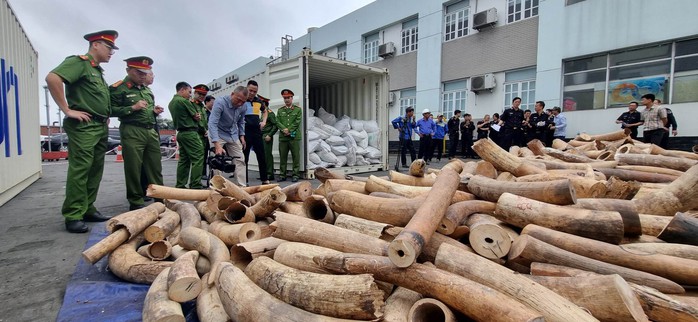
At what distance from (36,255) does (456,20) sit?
15233mm

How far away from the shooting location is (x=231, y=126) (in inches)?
217

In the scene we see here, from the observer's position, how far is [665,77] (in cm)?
975

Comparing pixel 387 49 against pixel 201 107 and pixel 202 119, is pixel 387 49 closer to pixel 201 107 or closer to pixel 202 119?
pixel 201 107

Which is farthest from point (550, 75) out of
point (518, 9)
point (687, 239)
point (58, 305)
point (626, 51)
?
point (58, 305)

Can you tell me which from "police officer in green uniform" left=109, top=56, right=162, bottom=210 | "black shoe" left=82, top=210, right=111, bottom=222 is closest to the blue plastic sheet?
"black shoe" left=82, top=210, right=111, bottom=222

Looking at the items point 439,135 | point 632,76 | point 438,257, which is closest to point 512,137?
point 439,135

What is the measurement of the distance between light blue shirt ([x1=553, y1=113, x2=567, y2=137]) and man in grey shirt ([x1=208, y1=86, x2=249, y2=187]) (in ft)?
30.6

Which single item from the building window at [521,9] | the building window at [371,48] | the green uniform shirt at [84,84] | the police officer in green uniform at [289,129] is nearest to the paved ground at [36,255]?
the green uniform shirt at [84,84]

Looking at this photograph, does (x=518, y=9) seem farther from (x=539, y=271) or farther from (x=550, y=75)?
(x=539, y=271)

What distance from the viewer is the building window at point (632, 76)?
947cm

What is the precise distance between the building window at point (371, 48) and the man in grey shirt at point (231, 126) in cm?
1384

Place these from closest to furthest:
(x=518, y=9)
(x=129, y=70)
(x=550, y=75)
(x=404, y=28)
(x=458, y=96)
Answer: (x=129, y=70) < (x=550, y=75) < (x=518, y=9) < (x=458, y=96) < (x=404, y=28)

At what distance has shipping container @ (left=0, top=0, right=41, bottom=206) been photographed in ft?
16.4

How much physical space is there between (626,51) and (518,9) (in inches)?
151
